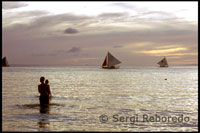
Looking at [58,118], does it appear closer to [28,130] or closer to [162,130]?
[28,130]

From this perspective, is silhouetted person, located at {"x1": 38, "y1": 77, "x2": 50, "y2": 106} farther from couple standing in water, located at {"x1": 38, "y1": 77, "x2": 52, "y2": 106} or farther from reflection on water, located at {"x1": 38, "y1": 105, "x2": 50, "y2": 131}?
reflection on water, located at {"x1": 38, "y1": 105, "x2": 50, "y2": 131}

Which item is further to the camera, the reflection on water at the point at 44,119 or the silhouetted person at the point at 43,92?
the silhouetted person at the point at 43,92

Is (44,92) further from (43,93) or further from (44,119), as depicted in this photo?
(44,119)

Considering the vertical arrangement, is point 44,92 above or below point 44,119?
above

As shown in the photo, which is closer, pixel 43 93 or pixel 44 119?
pixel 44 119

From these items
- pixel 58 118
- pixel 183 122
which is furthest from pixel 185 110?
pixel 58 118

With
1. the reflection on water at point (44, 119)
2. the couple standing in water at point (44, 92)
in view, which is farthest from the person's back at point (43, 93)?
the reflection on water at point (44, 119)

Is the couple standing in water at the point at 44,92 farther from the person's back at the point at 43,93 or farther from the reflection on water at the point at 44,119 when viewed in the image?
the reflection on water at the point at 44,119

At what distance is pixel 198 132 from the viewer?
1384 cm

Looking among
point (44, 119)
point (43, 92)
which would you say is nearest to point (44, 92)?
point (43, 92)

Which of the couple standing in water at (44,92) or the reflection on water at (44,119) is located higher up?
the couple standing in water at (44,92)

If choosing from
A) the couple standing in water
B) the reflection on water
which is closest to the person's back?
the couple standing in water

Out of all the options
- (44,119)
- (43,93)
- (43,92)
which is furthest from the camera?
(43,93)

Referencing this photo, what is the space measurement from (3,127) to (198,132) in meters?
10.0
